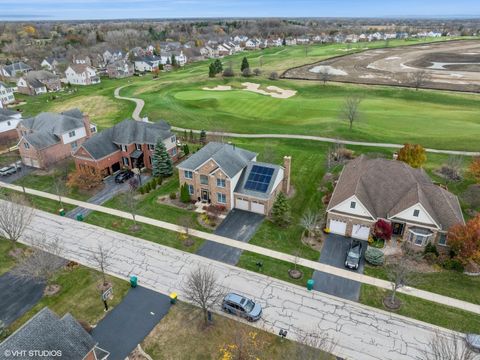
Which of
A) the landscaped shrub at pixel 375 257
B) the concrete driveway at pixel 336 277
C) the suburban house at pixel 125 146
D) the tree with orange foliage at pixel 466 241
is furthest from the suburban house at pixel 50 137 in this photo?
the tree with orange foliage at pixel 466 241

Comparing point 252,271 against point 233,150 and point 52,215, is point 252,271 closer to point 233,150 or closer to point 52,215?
point 233,150

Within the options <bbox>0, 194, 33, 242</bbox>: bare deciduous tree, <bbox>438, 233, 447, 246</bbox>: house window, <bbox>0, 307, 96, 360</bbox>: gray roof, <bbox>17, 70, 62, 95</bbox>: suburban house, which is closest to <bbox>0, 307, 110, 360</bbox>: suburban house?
<bbox>0, 307, 96, 360</bbox>: gray roof

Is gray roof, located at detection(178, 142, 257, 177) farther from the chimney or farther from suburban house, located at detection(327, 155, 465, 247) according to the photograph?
suburban house, located at detection(327, 155, 465, 247)

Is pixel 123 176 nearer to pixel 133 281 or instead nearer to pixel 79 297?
pixel 133 281

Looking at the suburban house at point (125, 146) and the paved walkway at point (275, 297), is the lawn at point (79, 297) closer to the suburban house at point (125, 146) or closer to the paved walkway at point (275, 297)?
the paved walkway at point (275, 297)

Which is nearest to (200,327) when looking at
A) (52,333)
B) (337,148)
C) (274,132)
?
(52,333)

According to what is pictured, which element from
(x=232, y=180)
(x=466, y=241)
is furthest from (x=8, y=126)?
(x=466, y=241)
